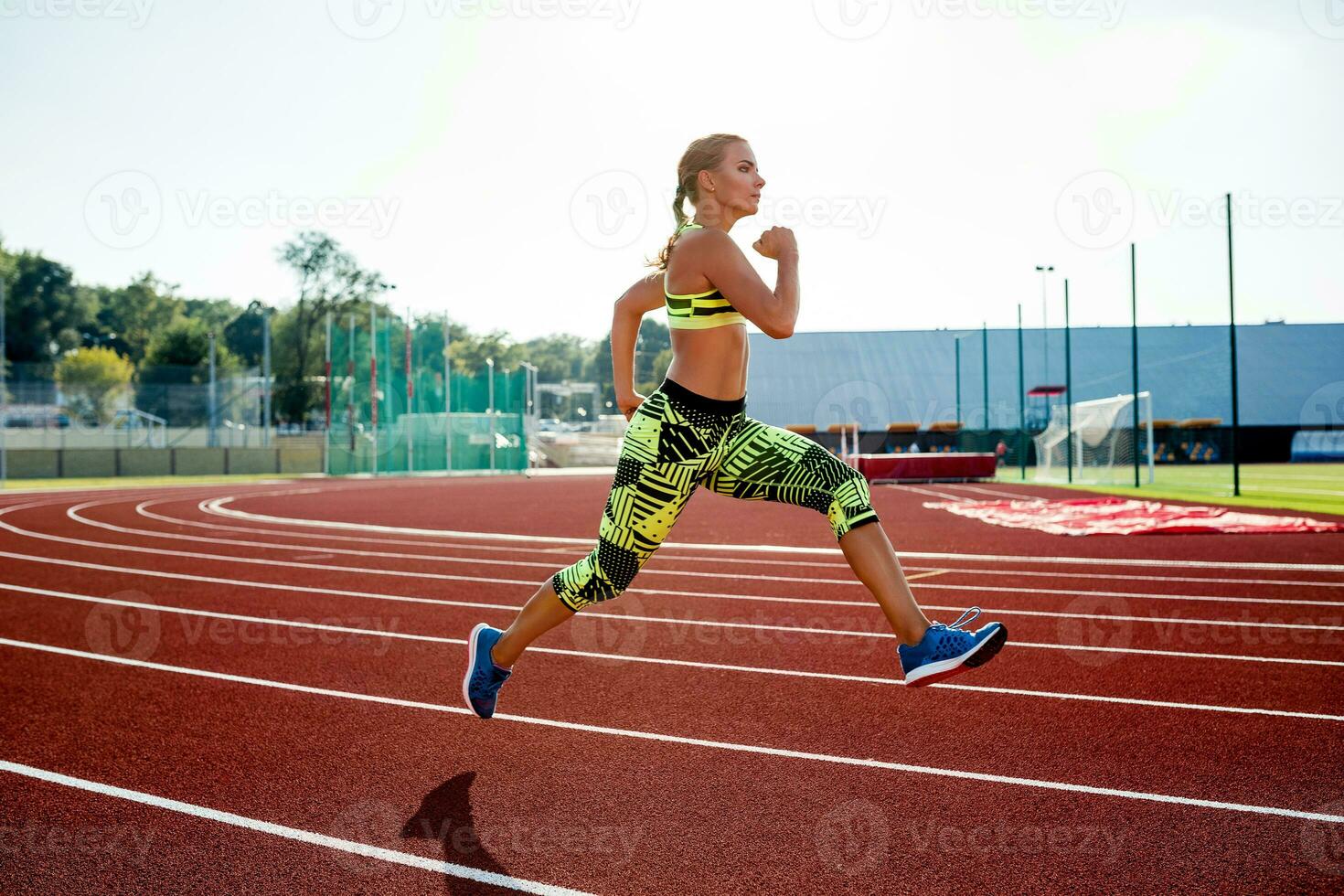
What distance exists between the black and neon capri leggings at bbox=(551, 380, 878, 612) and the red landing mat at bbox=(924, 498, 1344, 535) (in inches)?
399

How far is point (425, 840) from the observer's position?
10.2 feet

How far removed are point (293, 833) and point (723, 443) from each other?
179 cm

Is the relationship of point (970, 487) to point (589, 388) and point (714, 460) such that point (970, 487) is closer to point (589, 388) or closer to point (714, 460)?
point (714, 460)

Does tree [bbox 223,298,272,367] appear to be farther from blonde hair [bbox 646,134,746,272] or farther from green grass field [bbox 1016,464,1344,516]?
blonde hair [bbox 646,134,746,272]

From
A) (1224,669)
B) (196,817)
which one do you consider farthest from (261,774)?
(1224,669)

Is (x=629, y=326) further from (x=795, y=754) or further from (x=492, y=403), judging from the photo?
(x=492, y=403)

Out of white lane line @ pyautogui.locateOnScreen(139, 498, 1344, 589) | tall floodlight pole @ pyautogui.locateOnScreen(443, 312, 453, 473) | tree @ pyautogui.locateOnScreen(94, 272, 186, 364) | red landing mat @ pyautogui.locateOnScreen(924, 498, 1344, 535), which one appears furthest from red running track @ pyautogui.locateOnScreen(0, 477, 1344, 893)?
tree @ pyautogui.locateOnScreen(94, 272, 186, 364)

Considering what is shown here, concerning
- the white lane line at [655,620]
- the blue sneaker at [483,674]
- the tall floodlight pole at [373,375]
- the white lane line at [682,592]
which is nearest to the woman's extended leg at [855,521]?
the blue sneaker at [483,674]

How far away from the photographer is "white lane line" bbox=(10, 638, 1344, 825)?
3.30 metres

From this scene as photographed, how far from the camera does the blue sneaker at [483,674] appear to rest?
3.96m

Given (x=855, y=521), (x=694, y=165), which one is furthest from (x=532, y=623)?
(x=694, y=165)

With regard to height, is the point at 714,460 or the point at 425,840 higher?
the point at 714,460

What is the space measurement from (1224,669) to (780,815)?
3234mm

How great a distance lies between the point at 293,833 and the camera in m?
3.17
